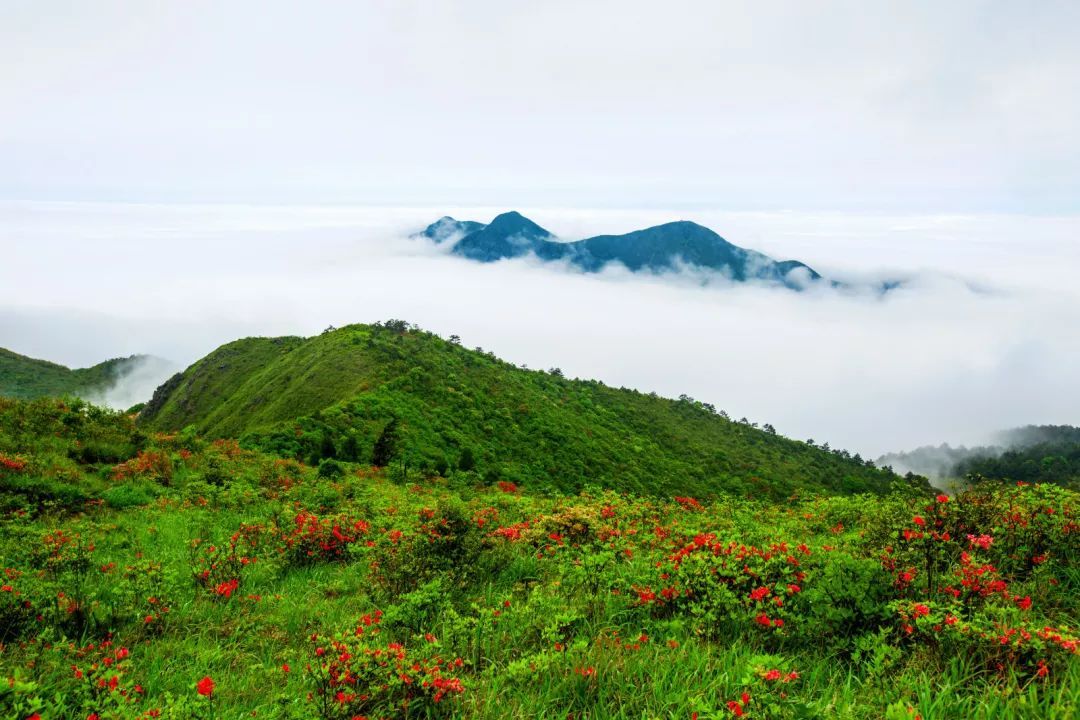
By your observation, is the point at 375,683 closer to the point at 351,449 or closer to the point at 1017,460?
the point at 351,449

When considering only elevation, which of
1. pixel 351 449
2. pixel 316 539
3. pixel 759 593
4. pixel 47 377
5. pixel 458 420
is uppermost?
pixel 759 593

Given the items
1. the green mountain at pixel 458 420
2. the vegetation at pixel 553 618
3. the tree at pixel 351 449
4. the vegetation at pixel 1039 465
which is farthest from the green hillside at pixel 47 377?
the vegetation at pixel 1039 465

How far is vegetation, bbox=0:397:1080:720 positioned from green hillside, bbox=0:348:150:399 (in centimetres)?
11322

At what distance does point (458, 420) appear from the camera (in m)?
53.6

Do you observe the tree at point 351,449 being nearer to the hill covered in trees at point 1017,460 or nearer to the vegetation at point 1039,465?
the hill covered in trees at point 1017,460

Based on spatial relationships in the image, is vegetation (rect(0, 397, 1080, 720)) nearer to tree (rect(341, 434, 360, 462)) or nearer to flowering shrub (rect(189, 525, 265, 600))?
flowering shrub (rect(189, 525, 265, 600))

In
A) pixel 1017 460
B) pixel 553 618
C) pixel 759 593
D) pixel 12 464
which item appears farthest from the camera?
pixel 1017 460

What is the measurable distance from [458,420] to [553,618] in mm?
48915

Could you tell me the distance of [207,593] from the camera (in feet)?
22.5

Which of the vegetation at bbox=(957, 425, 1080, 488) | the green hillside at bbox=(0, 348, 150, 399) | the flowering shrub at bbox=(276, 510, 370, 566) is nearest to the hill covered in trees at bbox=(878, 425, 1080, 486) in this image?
the vegetation at bbox=(957, 425, 1080, 488)

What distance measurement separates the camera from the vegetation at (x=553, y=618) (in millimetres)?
4070

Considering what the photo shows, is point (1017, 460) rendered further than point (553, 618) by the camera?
Yes

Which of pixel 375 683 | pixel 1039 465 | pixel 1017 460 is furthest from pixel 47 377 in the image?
pixel 1017 460

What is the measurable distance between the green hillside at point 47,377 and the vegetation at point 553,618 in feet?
371
